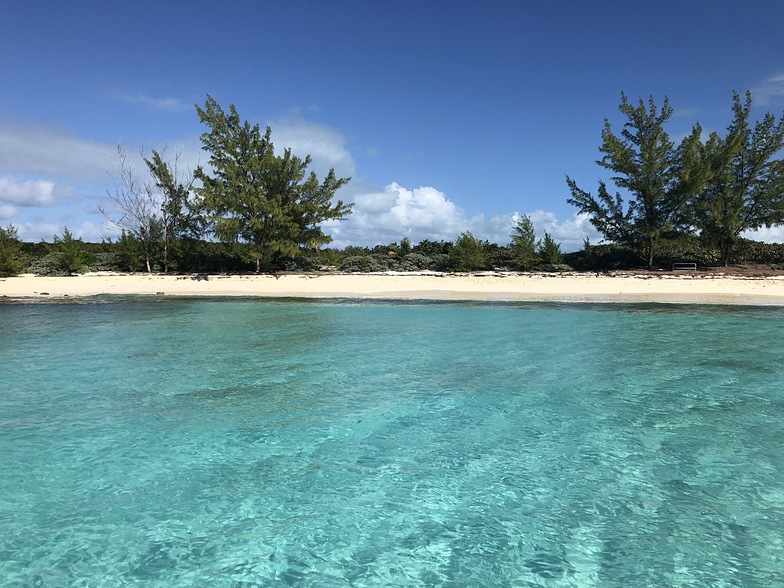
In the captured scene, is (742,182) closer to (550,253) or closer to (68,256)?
(550,253)

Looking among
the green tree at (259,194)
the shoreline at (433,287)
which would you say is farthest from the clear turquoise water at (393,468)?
the green tree at (259,194)

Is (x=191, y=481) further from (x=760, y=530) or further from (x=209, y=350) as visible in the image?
(x=209, y=350)

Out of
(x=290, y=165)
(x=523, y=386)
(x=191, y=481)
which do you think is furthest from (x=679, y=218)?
(x=191, y=481)

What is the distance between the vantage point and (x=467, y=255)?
34875 mm

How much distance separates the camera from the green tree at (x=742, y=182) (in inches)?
1213

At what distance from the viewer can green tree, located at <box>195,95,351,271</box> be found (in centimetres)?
2998

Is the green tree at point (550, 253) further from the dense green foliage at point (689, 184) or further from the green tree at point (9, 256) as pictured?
the green tree at point (9, 256)

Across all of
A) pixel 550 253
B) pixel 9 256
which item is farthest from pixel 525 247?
pixel 9 256

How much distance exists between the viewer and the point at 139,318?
52.7 ft

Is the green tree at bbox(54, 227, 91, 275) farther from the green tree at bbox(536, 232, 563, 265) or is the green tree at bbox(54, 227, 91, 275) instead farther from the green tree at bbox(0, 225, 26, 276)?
the green tree at bbox(536, 232, 563, 265)

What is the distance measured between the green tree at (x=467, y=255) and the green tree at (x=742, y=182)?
1357 cm

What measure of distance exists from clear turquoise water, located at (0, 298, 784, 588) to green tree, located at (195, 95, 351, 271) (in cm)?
2099

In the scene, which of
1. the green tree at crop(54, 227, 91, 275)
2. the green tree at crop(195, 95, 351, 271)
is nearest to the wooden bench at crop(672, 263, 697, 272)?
the green tree at crop(195, 95, 351, 271)

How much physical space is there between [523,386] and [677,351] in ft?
16.0
